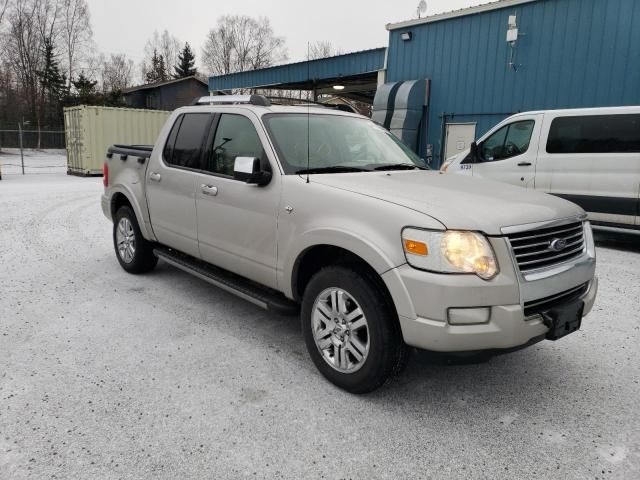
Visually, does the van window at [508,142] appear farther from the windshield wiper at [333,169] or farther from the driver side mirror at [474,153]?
the windshield wiper at [333,169]

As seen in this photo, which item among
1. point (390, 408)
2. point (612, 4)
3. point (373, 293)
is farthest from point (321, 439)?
point (612, 4)

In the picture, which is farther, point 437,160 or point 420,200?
point 437,160

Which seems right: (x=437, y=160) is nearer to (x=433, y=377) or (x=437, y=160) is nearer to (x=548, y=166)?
(x=548, y=166)

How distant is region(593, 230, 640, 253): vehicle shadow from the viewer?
24.7 ft

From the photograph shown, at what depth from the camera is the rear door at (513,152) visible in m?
7.83

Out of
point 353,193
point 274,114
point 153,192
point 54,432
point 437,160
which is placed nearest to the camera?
point 54,432

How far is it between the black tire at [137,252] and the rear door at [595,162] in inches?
237

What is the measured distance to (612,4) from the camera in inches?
436

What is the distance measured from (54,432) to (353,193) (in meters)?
2.09

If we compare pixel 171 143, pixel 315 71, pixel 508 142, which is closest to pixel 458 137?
pixel 508 142

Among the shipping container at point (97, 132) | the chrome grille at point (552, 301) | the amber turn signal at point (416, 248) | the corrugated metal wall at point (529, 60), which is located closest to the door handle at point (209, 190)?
the amber turn signal at point (416, 248)

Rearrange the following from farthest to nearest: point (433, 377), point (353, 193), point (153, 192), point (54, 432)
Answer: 1. point (153, 192)
2. point (433, 377)
3. point (353, 193)
4. point (54, 432)

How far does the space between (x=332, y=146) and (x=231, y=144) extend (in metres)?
0.82

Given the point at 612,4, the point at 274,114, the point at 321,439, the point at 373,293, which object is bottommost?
the point at 321,439
